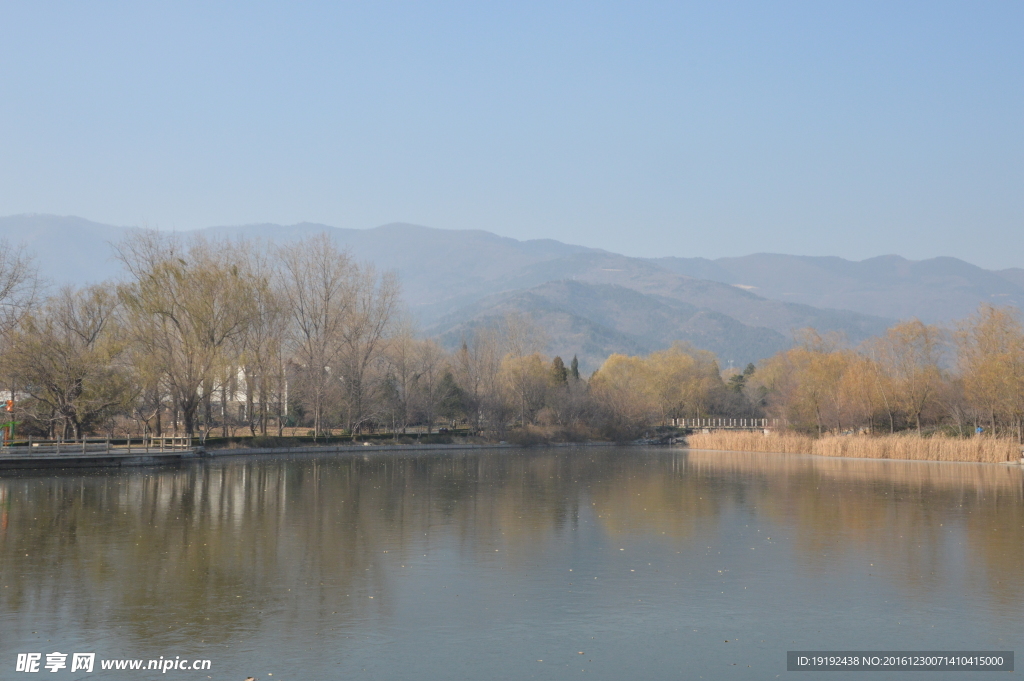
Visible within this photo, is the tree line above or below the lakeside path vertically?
above

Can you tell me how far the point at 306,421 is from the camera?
73.3 meters

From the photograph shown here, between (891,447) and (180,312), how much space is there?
137 feet

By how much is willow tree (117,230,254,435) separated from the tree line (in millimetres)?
98

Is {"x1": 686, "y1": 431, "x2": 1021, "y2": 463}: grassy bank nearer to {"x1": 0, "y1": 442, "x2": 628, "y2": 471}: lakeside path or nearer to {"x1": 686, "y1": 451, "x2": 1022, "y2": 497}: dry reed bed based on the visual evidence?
{"x1": 686, "y1": 451, "x2": 1022, "y2": 497}: dry reed bed

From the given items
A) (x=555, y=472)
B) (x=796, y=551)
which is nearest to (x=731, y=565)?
(x=796, y=551)

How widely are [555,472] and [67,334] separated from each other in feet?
93.5

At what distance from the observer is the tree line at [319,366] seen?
4716cm

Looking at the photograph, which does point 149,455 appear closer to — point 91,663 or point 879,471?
point 879,471

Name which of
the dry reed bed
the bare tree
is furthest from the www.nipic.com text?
the bare tree

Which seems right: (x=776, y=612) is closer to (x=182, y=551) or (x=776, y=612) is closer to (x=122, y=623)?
(x=122, y=623)

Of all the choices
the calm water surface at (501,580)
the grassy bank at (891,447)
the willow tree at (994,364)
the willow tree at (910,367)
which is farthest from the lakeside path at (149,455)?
the willow tree at (994,364)

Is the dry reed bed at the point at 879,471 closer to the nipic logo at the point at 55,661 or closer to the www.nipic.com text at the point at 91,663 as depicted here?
the www.nipic.com text at the point at 91,663

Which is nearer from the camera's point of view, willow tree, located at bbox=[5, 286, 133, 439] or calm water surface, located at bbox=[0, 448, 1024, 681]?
calm water surface, located at bbox=[0, 448, 1024, 681]

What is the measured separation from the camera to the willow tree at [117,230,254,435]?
50125 mm
